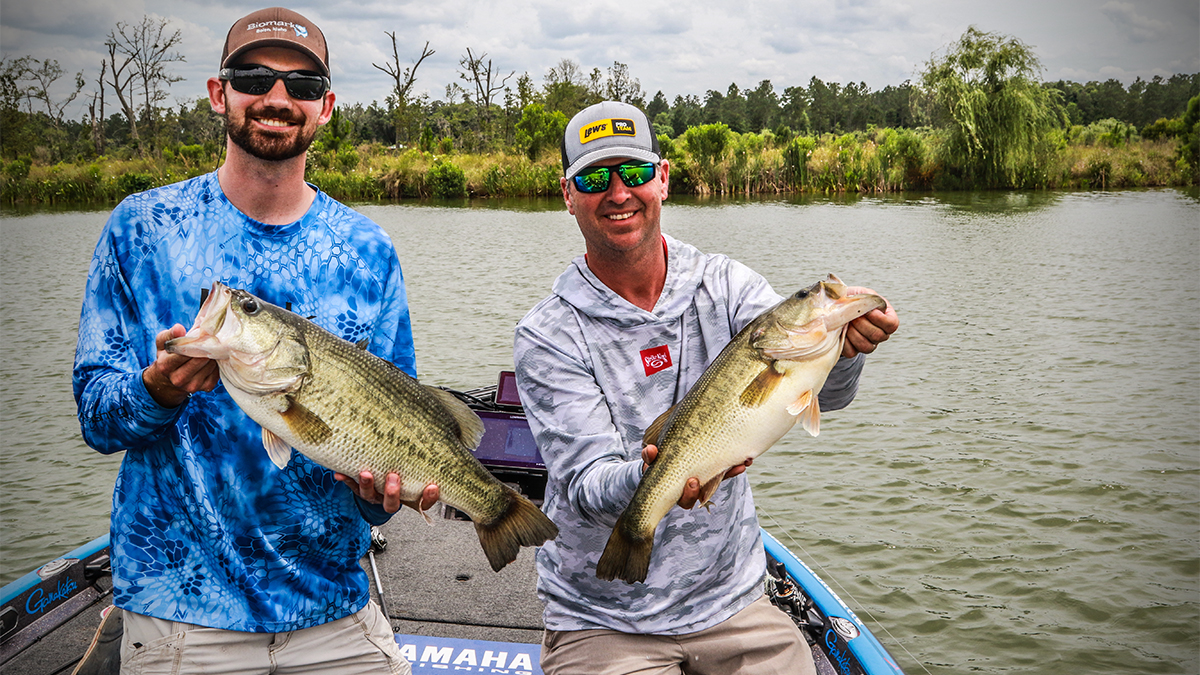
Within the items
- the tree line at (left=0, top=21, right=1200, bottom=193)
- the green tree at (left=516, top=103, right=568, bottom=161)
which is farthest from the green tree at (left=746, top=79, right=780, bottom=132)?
the green tree at (left=516, top=103, right=568, bottom=161)

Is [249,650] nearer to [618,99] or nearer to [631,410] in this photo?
[631,410]

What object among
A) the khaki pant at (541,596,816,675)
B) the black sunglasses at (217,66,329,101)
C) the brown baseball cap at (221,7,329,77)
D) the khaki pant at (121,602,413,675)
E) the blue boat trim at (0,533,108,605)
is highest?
the brown baseball cap at (221,7,329,77)

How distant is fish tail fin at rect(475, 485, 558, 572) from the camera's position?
8.59 feet

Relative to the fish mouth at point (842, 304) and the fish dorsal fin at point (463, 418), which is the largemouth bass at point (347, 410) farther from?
the fish mouth at point (842, 304)

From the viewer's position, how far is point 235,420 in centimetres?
247

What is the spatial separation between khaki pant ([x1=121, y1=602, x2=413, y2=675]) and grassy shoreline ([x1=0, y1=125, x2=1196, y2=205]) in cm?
3827

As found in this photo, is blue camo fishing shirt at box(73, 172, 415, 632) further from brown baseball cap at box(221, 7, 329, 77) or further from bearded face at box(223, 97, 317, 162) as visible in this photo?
brown baseball cap at box(221, 7, 329, 77)

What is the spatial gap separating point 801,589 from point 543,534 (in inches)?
104

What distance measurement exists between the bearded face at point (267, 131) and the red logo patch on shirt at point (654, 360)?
1263 millimetres

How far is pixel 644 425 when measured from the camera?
2.78m

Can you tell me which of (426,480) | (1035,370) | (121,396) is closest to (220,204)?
(121,396)

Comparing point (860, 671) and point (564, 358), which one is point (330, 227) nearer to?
point (564, 358)

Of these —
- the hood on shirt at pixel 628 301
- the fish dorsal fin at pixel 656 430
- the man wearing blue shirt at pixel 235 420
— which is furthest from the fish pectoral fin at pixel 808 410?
the man wearing blue shirt at pixel 235 420

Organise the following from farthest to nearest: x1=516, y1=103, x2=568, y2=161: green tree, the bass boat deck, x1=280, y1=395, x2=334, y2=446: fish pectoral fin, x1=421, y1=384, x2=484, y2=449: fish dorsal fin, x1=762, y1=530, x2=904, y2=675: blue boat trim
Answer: x1=516, y1=103, x2=568, y2=161: green tree, the bass boat deck, x1=762, y1=530, x2=904, y2=675: blue boat trim, x1=421, y1=384, x2=484, y2=449: fish dorsal fin, x1=280, y1=395, x2=334, y2=446: fish pectoral fin
